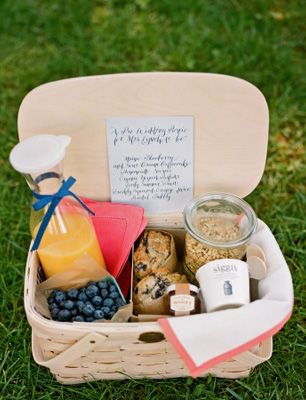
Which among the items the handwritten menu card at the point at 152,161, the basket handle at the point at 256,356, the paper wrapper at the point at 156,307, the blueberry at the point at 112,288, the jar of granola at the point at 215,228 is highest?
the handwritten menu card at the point at 152,161

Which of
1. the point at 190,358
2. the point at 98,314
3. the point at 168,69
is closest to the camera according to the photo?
the point at 190,358

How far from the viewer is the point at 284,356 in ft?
4.25

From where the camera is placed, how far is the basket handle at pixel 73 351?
100cm

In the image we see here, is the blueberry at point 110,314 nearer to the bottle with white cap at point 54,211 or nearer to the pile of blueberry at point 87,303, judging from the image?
the pile of blueberry at point 87,303

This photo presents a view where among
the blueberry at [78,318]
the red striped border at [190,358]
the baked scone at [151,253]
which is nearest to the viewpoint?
the red striped border at [190,358]

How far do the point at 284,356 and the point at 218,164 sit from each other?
0.50 metres

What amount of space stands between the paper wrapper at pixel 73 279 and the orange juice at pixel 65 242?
0.05 feet

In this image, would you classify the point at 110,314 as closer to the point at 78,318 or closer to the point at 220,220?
the point at 78,318

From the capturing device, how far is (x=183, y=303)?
1.03 m

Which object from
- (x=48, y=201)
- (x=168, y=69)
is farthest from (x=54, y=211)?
(x=168, y=69)

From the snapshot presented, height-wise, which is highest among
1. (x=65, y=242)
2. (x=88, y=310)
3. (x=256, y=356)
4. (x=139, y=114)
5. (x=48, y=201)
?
(x=139, y=114)

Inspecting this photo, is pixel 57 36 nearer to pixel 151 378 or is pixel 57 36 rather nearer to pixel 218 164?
pixel 218 164

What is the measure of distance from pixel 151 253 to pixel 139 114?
1.02 feet

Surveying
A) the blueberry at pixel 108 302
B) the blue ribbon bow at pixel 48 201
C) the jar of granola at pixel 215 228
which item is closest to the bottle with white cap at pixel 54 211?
the blue ribbon bow at pixel 48 201
